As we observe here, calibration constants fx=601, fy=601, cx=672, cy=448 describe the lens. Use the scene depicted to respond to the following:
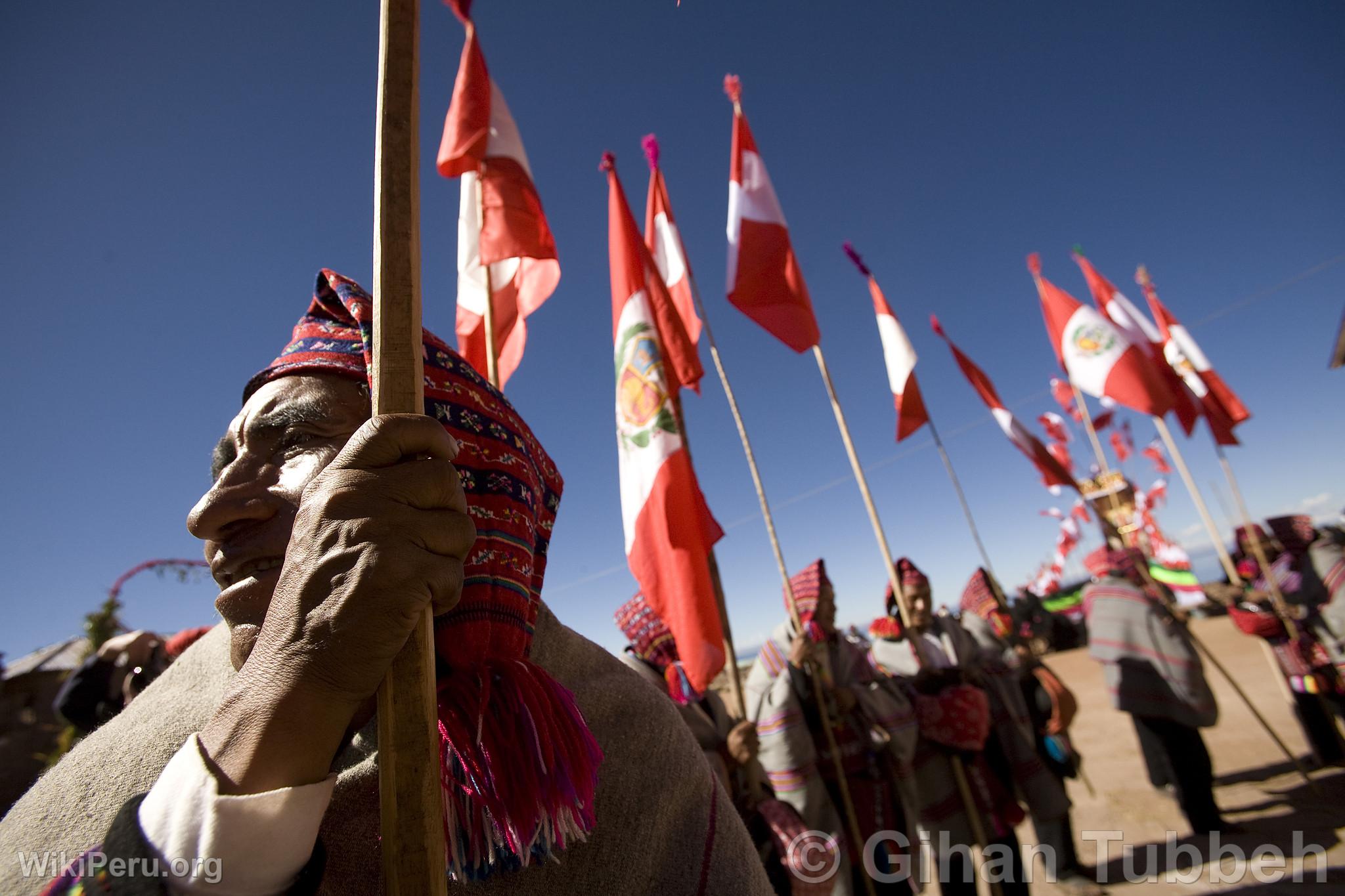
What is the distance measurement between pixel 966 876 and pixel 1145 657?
2808 millimetres

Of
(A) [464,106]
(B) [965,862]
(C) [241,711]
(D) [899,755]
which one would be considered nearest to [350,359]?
(C) [241,711]

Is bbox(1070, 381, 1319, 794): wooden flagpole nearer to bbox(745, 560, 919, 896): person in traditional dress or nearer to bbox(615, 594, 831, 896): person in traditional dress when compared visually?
bbox(745, 560, 919, 896): person in traditional dress

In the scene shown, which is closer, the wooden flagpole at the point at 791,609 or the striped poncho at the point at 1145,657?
the wooden flagpole at the point at 791,609

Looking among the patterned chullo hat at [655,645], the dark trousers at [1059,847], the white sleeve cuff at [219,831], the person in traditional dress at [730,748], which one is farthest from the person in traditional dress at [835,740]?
the white sleeve cuff at [219,831]

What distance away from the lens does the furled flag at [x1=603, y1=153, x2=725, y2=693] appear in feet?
10.4

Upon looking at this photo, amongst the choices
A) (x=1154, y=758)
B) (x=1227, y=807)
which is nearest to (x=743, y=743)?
(x=1154, y=758)

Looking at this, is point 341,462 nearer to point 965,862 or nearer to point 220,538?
point 220,538

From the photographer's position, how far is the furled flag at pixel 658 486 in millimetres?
3182

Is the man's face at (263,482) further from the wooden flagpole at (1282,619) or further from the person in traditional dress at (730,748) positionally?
the wooden flagpole at (1282,619)

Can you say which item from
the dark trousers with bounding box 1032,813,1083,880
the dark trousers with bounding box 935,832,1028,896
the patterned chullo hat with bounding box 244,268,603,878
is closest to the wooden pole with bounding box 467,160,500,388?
the patterned chullo hat with bounding box 244,268,603,878

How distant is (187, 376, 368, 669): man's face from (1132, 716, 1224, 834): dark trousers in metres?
6.94

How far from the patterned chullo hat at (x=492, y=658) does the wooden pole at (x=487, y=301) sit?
36cm

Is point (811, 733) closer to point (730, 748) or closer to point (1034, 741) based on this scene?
point (730, 748)

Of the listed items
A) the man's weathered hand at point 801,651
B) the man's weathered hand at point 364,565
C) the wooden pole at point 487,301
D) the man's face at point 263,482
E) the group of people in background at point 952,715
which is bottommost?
the group of people in background at point 952,715
